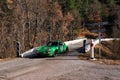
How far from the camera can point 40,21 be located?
68.9 meters

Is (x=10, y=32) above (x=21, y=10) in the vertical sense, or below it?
below

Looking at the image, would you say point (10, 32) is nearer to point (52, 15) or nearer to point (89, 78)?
point (52, 15)

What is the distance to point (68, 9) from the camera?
117000mm

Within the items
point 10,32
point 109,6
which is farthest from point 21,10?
point 109,6

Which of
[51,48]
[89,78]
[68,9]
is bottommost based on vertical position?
[89,78]

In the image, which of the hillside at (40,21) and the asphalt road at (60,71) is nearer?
the asphalt road at (60,71)

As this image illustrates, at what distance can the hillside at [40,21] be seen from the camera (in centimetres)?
5909

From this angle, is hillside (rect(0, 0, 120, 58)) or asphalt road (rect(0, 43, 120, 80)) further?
hillside (rect(0, 0, 120, 58))

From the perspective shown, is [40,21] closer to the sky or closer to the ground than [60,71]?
closer to the sky

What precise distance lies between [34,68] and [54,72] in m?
1.71

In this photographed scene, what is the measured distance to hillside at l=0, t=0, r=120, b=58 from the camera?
59.1 meters

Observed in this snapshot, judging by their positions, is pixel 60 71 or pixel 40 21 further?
pixel 40 21

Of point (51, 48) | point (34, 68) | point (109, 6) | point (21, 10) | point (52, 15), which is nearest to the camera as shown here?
point (34, 68)

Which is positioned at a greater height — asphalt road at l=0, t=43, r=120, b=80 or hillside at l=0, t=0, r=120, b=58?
hillside at l=0, t=0, r=120, b=58
